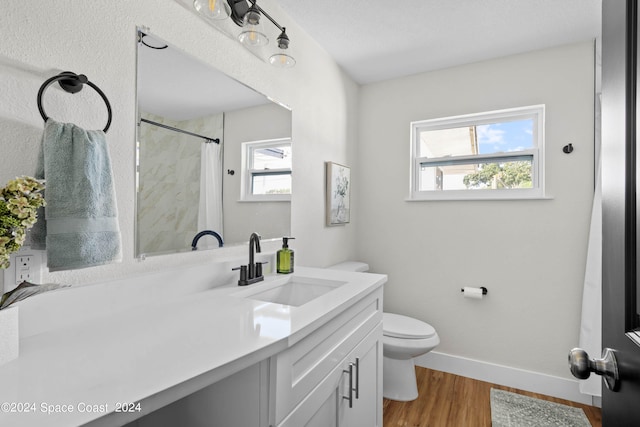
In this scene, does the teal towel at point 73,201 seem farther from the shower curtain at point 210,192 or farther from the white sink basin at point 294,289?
the white sink basin at point 294,289

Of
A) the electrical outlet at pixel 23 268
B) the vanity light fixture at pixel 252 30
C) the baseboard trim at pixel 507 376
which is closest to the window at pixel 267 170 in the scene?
the vanity light fixture at pixel 252 30

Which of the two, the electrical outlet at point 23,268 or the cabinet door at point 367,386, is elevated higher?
the electrical outlet at point 23,268

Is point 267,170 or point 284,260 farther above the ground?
point 267,170

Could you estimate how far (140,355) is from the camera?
0.69 meters

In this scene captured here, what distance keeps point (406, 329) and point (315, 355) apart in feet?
4.12

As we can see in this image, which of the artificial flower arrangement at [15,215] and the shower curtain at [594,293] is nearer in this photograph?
the artificial flower arrangement at [15,215]

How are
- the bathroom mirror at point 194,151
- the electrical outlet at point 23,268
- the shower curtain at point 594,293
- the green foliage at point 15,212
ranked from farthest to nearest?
1. the shower curtain at point 594,293
2. the bathroom mirror at point 194,151
3. the electrical outlet at point 23,268
4. the green foliage at point 15,212

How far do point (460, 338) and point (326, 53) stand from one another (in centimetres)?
235

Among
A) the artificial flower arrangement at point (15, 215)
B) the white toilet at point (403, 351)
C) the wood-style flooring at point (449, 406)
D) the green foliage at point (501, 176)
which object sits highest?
the green foliage at point (501, 176)

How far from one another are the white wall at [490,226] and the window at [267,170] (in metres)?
1.10

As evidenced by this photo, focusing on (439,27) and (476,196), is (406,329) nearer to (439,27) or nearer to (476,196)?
(476,196)

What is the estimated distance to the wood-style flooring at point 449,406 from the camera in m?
1.84

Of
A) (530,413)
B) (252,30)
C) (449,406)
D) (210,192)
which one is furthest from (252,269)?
(530,413)

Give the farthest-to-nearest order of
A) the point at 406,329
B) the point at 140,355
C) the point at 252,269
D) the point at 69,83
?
the point at 406,329
the point at 252,269
the point at 69,83
the point at 140,355
